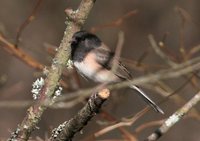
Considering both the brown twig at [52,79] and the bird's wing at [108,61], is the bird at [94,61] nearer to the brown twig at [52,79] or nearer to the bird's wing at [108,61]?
the bird's wing at [108,61]

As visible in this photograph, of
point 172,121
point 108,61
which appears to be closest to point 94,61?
point 108,61

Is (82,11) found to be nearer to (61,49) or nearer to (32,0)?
(61,49)

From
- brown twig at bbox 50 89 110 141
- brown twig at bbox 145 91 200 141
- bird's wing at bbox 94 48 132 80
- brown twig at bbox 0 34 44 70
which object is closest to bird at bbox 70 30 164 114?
bird's wing at bbox 94 48 132 80

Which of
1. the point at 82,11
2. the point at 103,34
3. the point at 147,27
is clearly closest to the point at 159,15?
the point at 147,27

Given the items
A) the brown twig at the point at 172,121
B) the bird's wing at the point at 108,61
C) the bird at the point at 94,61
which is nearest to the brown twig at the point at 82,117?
the brown twig at the point at 172,121

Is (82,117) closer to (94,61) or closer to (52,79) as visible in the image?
(52,79)

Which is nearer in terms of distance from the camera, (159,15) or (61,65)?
(61,65)
